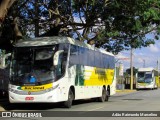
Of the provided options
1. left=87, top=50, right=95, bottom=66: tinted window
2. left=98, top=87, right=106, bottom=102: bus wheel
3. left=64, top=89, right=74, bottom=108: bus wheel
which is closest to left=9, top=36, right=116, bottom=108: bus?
left=64, top=89, right=74, bottom=108: bus wheel

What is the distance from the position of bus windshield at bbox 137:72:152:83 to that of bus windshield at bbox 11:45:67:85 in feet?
147

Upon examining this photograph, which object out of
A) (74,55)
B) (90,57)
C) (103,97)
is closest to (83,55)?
(90,57)

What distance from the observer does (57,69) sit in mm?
22203

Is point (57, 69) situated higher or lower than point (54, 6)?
lower

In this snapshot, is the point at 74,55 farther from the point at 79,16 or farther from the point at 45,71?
the point at 79,16

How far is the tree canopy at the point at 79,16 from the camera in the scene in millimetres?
24172

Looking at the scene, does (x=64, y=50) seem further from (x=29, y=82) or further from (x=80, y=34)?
(x=80, y=34)

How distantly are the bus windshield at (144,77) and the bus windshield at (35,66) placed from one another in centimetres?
4469

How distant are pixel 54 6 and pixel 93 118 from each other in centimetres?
1326

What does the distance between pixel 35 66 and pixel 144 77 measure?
150 feet

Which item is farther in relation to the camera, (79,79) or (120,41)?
(120,41)

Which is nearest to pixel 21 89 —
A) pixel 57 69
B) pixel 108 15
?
pixel 57 69

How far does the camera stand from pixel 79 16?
30.5 m

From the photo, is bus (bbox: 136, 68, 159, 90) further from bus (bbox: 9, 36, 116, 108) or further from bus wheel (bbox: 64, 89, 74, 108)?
bus wheel (bbox: 64, 89, 74, 108)
